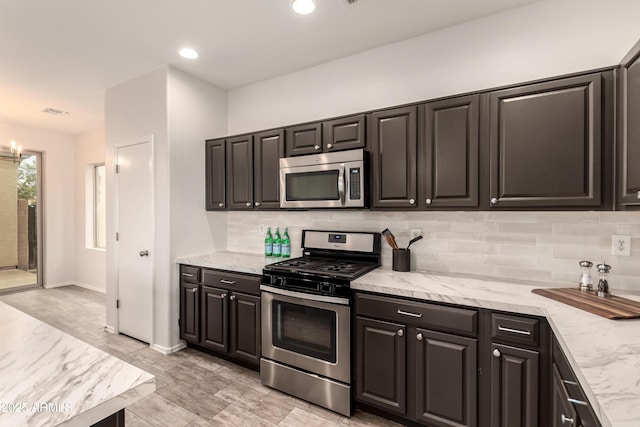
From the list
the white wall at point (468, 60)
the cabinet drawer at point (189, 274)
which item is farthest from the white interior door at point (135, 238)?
the white wall at point (468, 60)

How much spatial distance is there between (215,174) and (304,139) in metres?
1.22

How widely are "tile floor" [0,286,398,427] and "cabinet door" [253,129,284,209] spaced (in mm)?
1580

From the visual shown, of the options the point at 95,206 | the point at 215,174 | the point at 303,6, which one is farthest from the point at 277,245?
the point at 95,206

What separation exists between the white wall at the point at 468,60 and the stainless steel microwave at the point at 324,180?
633mm

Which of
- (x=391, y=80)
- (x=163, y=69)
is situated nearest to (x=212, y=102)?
(x=163, y=69)

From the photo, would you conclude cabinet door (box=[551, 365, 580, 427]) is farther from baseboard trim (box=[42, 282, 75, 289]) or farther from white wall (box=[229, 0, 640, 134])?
baseboard trim (box=[42, 282, 75, 289])

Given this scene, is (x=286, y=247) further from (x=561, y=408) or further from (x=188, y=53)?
(x=561, y=408)

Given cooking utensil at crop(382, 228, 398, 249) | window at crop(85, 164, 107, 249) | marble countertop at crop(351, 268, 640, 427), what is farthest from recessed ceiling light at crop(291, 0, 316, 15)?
window at crop(85, 164, 107, 249)

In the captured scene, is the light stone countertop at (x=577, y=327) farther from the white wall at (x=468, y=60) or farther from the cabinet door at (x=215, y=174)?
the white wall at (x=468, y=60)

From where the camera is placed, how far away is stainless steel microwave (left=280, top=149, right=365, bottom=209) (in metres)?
2.45

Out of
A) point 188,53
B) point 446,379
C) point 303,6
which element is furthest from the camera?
point 188,53

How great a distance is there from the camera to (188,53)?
2850 mm

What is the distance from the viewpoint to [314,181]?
268cm

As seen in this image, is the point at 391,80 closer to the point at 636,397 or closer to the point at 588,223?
the point at 588,223
